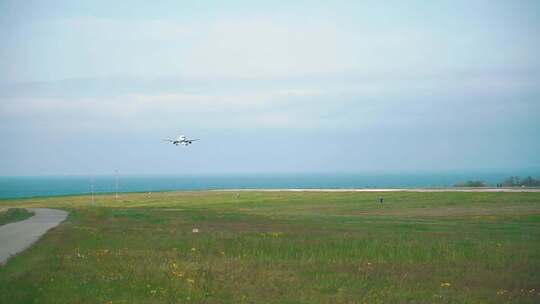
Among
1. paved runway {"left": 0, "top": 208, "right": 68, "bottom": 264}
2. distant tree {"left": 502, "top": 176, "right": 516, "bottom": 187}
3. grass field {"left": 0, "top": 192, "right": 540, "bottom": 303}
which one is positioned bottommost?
grass field {"left": 0, "top": 192, "right": 540, "bottom": 303}

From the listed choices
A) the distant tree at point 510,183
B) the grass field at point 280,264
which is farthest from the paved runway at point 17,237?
the distant tree at point 510,183

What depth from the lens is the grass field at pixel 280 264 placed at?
17719mm

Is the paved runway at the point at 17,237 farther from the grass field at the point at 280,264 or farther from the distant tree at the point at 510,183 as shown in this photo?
the distant tree at the point at 510,183

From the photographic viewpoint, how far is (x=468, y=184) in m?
110

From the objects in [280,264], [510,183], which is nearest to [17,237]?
[280,264]

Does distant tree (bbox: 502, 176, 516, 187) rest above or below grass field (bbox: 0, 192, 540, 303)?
above

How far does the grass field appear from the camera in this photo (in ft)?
58.1

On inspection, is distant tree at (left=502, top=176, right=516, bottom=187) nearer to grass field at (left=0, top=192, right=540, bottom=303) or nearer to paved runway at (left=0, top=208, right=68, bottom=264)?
grass field at (left=0, top=192, right=540, bottom=303)

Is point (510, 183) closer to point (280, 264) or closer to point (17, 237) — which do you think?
point (17, 237)

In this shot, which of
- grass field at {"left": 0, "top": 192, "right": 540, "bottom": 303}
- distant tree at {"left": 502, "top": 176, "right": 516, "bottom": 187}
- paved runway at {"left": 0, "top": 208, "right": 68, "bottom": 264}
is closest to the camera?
grass field at {"left": 0, "top": 192, "right": 540, "bottom": 303}

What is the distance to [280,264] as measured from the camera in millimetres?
22797

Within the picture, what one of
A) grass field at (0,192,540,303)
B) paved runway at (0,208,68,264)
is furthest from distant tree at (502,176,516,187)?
paved runway at (0,208,68,264)

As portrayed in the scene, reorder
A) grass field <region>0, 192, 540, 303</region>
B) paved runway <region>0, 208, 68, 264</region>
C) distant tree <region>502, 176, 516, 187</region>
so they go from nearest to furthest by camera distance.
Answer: grass field <region>0, 192, 540, 303</region> → paved runway <region>0, 208, 68, 264</region> → distant tree <region>502, 176, 516, 187</region>

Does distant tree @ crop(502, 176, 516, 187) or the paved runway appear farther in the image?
distant tree @ crop(502, 176, 516, 187)
